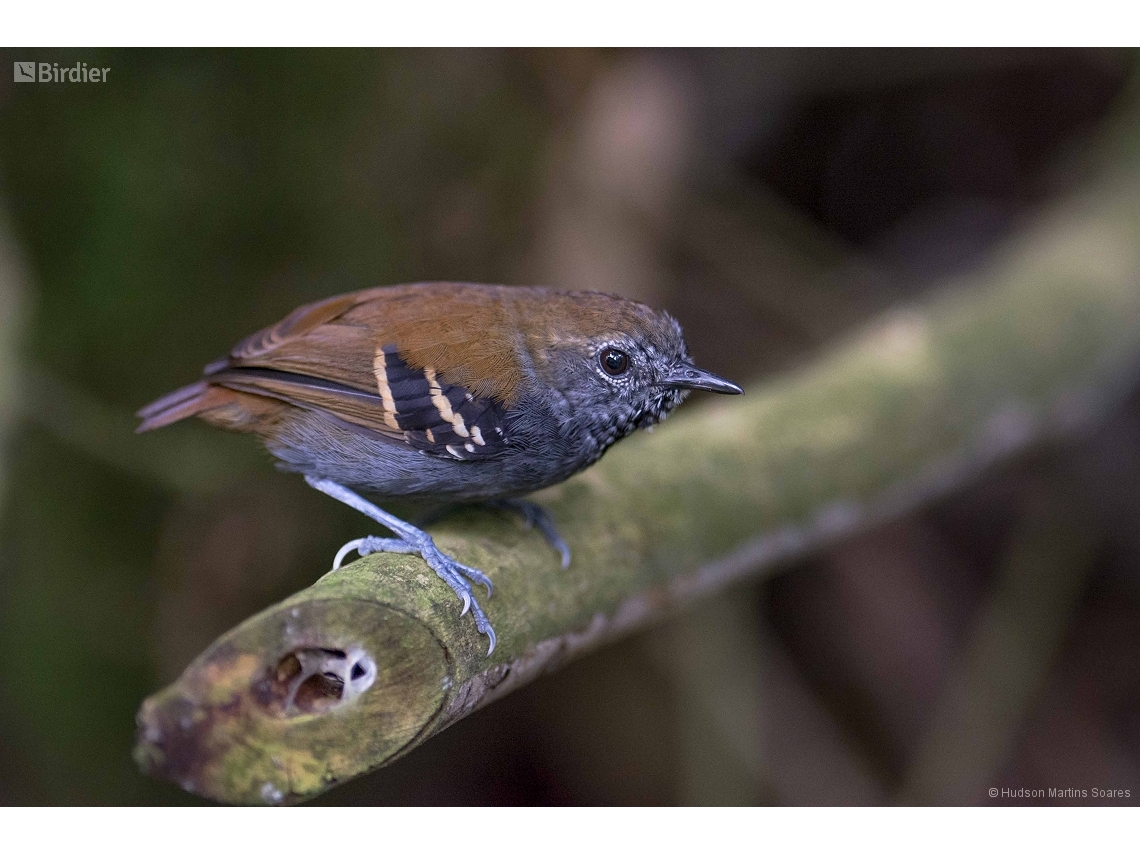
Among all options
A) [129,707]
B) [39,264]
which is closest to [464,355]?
[39,264]

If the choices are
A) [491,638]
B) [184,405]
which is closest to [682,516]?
[491,638]

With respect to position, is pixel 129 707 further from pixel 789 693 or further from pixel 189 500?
pixel 789 693

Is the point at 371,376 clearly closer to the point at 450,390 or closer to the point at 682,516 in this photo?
the point at 450,390

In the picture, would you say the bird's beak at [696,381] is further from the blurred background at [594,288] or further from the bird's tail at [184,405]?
the blurred background at [594,288]

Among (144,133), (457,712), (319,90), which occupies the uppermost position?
(319,90)

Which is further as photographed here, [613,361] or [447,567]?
[613,361]

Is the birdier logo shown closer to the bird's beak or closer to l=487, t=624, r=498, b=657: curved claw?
the bird's beak
